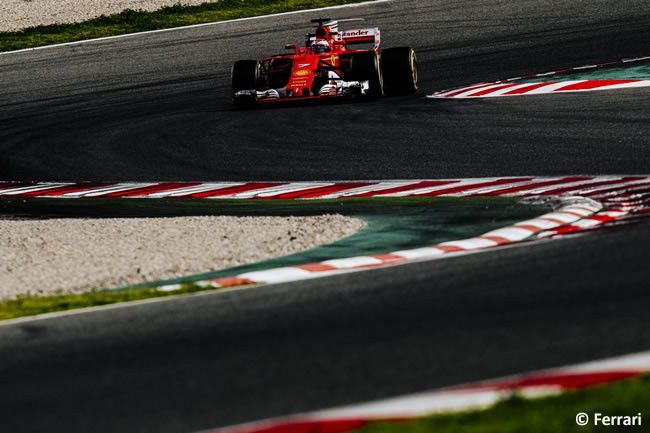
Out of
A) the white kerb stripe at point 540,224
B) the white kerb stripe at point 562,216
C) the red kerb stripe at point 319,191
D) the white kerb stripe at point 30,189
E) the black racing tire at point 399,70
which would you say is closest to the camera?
the white kerb stripe at point 540,224

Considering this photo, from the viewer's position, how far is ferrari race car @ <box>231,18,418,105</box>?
1555 cm

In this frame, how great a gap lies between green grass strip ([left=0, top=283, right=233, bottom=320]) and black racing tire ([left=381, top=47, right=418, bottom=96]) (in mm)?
9750

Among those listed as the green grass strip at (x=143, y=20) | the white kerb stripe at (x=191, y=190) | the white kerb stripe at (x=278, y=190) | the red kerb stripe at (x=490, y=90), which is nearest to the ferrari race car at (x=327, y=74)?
the red kerb stripe at (x=490, y=90)

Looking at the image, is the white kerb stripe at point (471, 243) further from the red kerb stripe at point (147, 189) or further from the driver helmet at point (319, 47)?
the driver helmet at point (319, 47)

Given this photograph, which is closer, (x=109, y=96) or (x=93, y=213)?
(x=93, y=213)

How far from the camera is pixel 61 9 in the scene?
26656 millimetres

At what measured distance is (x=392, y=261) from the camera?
6.79m

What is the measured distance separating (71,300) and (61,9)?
21621 millimetres

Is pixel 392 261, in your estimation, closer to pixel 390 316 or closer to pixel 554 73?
pixel 390 316

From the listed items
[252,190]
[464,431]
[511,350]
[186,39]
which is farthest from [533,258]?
[186,39]

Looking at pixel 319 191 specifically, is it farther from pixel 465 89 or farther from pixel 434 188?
pixel 465 89

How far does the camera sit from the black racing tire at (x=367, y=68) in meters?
15.5

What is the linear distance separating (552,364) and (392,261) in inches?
97.0
